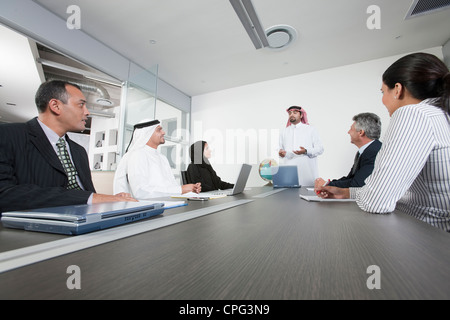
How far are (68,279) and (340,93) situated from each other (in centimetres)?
475

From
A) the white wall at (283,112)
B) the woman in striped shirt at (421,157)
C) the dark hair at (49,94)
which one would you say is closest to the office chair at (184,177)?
the dark hair at (49,94)

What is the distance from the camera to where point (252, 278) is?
0.25 m

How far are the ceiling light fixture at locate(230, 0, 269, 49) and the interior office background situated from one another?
1.28 metres

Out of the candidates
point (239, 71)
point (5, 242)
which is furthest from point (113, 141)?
point (5, 242)

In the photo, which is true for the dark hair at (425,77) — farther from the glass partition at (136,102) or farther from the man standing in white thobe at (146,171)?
the glass partition at (136,102)

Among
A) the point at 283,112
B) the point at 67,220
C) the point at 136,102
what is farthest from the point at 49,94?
the point at 283,112

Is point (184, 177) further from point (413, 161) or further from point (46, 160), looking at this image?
point (413, 161)

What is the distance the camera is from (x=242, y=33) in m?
3.23

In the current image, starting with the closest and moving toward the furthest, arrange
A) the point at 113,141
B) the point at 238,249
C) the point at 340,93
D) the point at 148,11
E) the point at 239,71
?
the point at 238,249 < the point at 148,11 < the point at 340,93 < the point at 239,71 < the point at 113,141

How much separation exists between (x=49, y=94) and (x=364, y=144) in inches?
105

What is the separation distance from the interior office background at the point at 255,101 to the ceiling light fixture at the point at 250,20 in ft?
4.19

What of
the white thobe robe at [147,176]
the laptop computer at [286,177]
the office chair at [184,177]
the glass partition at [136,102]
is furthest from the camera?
the glass partition at [136,102]

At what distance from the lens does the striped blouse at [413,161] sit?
2.52 ft
